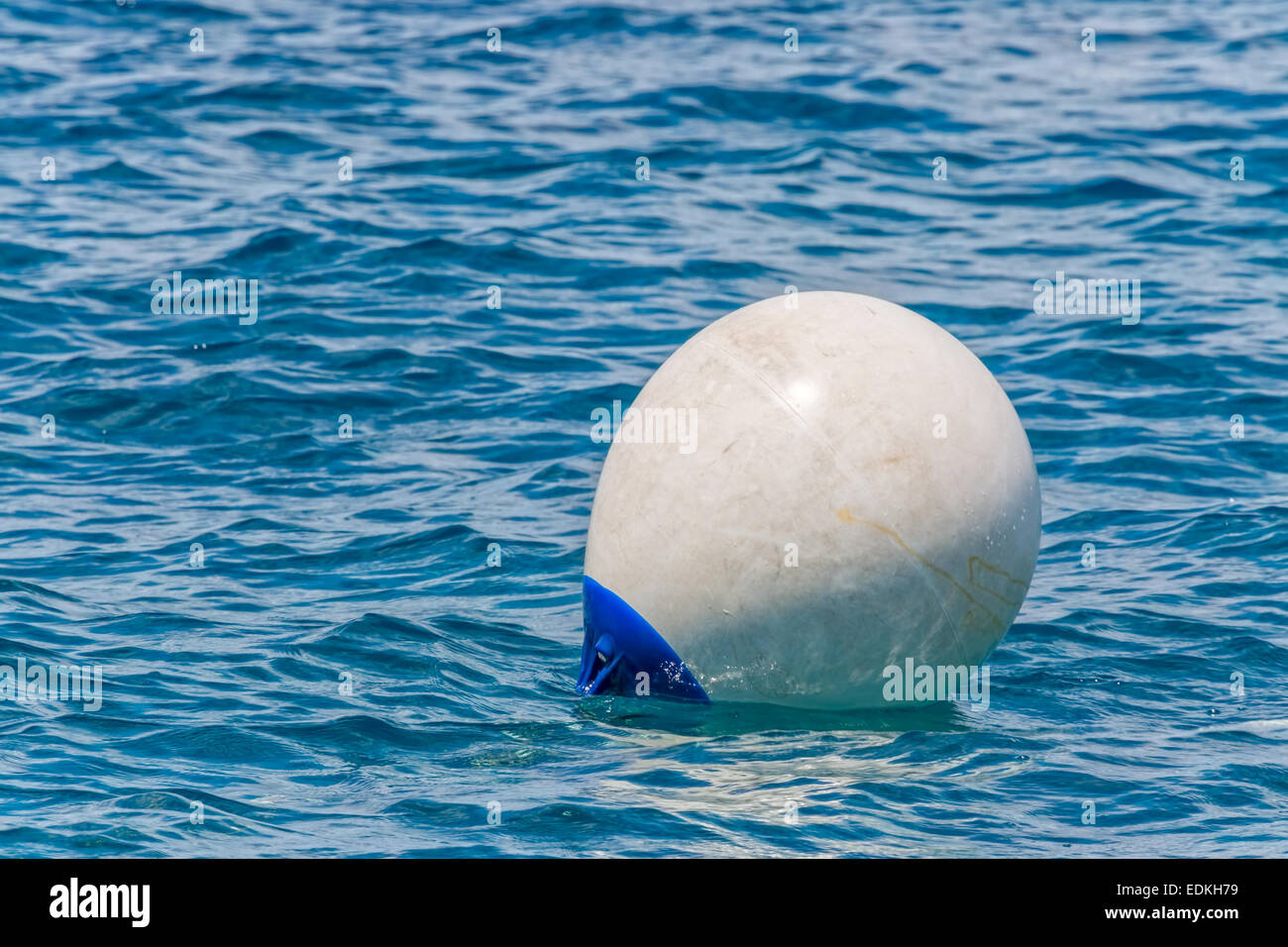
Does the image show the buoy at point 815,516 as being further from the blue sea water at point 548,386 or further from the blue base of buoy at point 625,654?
the blue sea water at point 548,386

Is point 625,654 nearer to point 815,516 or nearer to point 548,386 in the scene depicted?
point 815,516

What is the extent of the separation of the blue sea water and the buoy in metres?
0.37

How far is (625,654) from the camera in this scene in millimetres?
8266

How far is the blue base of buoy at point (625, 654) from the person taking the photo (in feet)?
26.7

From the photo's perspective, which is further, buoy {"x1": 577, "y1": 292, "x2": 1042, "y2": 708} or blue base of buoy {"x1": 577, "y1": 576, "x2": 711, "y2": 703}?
blue base of buoy {"x1": 577, "y1": 576, "x2": 711, "y2": 703}

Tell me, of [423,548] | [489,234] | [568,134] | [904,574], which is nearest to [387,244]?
[489,234]

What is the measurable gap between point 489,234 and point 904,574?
10.7 m

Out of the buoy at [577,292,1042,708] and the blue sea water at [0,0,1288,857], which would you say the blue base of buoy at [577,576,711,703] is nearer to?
the buoy at [577,292,1042,708]

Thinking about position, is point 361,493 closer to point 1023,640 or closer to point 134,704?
point 134,704

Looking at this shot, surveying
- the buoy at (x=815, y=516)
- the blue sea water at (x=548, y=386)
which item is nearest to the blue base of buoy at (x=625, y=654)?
the buoy at (x=815, y=516)

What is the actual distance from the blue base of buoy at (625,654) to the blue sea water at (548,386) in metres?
0.14

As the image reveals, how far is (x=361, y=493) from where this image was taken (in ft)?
40.3

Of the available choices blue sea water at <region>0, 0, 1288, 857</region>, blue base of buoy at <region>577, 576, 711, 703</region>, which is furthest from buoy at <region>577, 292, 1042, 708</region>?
blue sea water at <region>0, 0, 1288, 857</region>

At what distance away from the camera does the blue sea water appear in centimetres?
761
